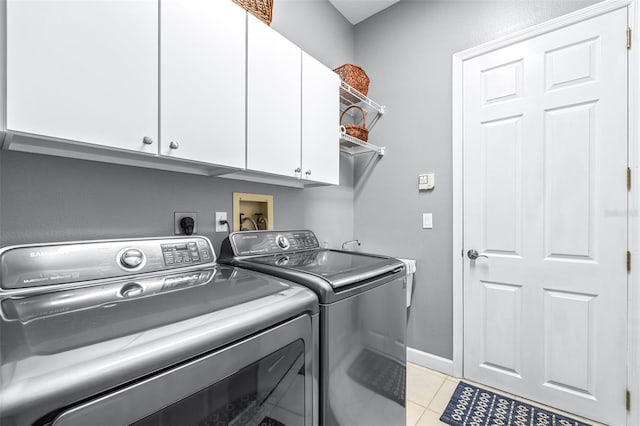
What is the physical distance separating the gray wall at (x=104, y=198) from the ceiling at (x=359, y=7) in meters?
0.66

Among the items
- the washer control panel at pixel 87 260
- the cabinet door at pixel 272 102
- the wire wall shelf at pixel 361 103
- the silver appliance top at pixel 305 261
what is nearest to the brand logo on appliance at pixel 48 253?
the washer control panel at pixel 87 260

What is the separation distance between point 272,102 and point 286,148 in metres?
0.25

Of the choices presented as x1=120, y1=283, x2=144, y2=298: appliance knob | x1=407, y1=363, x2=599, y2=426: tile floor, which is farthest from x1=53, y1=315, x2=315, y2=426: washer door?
x1=407, y1=363, x2=599, y2=426: tile floor

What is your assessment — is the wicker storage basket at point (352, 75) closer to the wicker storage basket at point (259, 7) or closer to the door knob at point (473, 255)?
the wicker storage basket at point (259, 7)

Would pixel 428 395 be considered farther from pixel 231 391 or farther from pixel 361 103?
pixel 361 103

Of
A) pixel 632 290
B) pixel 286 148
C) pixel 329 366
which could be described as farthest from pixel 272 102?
pixel 632 290

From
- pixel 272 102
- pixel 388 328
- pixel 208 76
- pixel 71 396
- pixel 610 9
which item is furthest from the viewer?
pixel 610 9

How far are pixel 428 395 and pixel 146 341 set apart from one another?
2002 millimetres

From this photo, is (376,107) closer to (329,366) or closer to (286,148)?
(286,148)

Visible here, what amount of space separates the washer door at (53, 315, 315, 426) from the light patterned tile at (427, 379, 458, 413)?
1.28 metres

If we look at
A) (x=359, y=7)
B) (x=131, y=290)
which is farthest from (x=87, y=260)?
(x=359, y=7)

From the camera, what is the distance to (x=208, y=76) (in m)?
1.17

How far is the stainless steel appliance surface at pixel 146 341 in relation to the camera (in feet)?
1.54

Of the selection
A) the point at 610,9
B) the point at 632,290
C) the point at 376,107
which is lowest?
the point at 632,290
